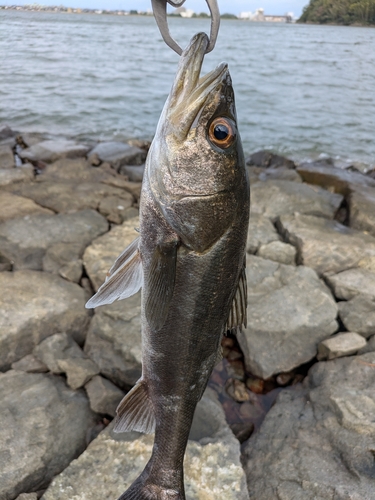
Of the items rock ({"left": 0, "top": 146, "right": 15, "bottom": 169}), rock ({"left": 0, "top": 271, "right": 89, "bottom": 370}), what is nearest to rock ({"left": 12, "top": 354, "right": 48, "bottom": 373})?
rock ({"left": 0, "top": 271, "right": 89, "bottom": 370})

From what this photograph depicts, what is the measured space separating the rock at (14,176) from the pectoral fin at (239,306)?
21.0 ft

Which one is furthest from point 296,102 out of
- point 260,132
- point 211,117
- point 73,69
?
point 211,117

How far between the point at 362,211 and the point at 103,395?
5.48 meters

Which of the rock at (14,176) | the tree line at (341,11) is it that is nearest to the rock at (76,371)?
the rock at (14,176)

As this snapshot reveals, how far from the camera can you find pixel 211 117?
1983mm

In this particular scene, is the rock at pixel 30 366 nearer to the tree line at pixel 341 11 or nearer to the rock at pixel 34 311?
the rock at pixel 34 311

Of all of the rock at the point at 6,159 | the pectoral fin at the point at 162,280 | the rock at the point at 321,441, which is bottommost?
the rock at the point at 321,441

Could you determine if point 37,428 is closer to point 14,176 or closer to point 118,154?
point 14,176

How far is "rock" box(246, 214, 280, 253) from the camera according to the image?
6.07m

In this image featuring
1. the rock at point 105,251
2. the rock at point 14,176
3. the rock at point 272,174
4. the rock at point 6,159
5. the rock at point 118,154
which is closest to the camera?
the rock at point 105,251

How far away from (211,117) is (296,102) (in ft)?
64.6

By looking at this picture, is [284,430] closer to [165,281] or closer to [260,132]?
[165,281]

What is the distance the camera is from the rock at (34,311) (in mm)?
4180

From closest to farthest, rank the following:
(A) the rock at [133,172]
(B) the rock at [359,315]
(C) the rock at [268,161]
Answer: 1. (B) the rock at [359,315]
2. (A) the rock at [133,172]
3. (C) the rock at [268,161]
